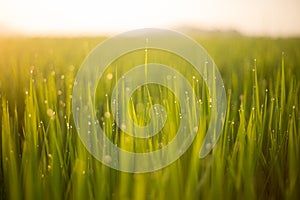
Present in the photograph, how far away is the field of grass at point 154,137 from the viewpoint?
72cm

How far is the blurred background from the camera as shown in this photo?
0.90m

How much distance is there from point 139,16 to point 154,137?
28cm

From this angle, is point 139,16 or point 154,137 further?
point 139,16

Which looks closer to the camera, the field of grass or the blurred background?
the field of grass

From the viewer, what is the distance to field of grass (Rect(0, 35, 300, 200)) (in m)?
0.72

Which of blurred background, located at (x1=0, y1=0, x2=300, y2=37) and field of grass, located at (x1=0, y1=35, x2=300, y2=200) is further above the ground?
blurred background, located at (x1=0, y1=0, x2=300, y2=37)

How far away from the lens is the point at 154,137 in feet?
2.50

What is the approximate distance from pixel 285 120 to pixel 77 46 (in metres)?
0.52

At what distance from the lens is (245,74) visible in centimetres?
95

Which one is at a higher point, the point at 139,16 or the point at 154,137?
the point at 139,16

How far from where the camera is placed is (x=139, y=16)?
2.92ft

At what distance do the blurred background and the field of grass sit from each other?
5 centimetres

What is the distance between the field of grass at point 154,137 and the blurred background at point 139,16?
0.05 metres

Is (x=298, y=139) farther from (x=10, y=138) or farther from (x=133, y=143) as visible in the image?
(x=10, y=138)
